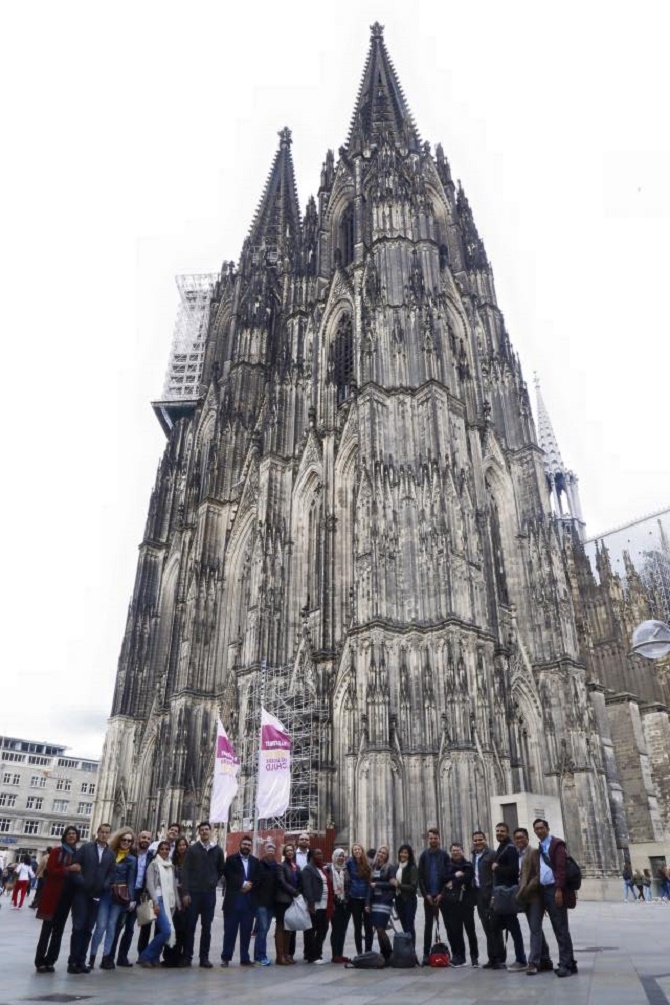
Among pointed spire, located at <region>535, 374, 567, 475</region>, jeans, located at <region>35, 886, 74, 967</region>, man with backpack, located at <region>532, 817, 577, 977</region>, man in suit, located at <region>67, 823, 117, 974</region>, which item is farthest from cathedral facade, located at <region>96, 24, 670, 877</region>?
pointed spire, located at <region>535, 374, 567, 475</region>

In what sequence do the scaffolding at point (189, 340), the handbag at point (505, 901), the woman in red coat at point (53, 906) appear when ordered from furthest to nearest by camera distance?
1. the scaffolding at point (189, 340)
2. the handbag at point (505, 901)
3. the woman in red coat at point (53, 906)

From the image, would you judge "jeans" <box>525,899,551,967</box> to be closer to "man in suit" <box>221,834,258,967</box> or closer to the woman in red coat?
"man in suit" <box>221,834,258,967</box>

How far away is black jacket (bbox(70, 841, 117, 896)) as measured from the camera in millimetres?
7242

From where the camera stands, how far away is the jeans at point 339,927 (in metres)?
8.48

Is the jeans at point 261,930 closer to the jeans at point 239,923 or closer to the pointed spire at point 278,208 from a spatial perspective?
the jeans at point 239,923

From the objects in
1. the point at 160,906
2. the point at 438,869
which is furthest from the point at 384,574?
the point at 160,906

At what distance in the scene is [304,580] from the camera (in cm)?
3059

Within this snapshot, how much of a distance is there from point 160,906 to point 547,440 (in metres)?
68.4

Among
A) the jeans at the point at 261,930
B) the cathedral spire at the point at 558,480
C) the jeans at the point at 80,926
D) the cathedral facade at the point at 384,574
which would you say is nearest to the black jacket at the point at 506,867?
the jeans at the point at 261,930

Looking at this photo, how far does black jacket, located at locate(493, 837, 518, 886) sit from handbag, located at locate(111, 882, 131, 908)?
3859mm

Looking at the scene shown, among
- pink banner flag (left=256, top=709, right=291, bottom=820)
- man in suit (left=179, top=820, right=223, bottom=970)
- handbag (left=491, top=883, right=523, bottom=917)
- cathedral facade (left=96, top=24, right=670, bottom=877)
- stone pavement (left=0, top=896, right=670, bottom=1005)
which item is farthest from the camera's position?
cathedral facade (left=96, top=24, right=670, bottom=877)

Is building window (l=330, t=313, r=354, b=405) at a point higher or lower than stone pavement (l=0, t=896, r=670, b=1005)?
higher

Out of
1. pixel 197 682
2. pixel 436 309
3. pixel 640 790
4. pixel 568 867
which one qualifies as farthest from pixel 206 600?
pixel 568 867

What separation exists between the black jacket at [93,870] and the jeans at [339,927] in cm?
272
